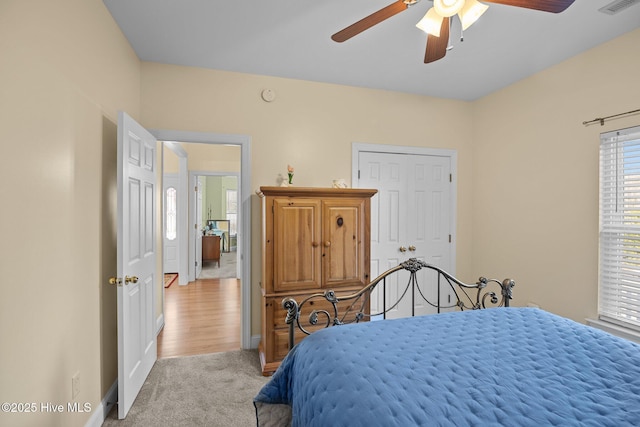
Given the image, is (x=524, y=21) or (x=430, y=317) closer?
(x=430, y=317)

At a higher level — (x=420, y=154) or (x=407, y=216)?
(x=420, y=154)

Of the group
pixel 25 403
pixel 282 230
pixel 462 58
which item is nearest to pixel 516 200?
pixel 462 58

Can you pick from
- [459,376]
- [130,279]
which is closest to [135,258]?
[130,279]

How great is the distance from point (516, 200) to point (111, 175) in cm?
395

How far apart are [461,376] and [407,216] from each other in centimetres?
280

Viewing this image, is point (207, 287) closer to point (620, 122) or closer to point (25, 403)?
point (25, 403)

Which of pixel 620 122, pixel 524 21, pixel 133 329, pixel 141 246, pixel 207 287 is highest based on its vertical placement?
pixel 524 21

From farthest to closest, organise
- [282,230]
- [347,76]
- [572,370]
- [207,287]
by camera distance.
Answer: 1. [207,287]
2. [347,76]
3. [282,230]
4. [572,370]

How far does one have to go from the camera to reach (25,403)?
134 centimetres

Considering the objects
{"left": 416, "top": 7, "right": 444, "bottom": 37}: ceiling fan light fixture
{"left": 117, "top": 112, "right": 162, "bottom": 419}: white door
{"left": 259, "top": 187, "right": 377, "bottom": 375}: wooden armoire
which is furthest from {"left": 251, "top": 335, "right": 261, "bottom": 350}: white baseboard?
{"left": 416, "top": 7, "right": 444, "bottom": 37}: ceiling fan light fixture

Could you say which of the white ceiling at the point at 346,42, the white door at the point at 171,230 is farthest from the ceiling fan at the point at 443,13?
the white door at the point at 171,230

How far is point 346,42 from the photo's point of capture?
2.64 metres

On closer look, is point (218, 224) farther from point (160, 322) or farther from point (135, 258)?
point (135, 258)

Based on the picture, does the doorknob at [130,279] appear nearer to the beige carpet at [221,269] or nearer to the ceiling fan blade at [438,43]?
the ceiling fan blade at [438,43]
